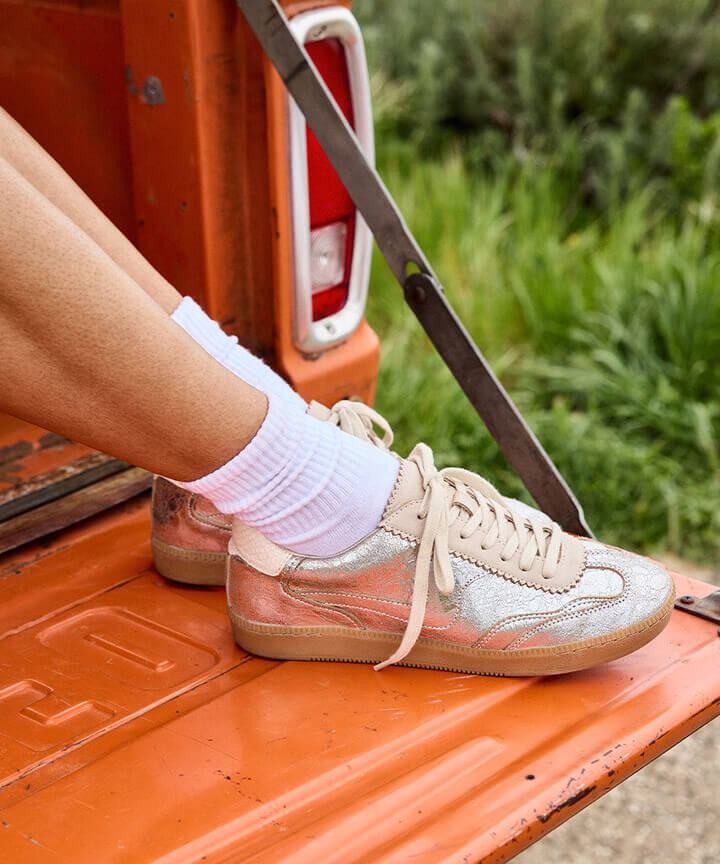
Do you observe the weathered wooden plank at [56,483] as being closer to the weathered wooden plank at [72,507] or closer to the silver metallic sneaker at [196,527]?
the weathered wooden plank at [72,507]

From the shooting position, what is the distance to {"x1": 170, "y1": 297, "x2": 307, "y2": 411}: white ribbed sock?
1.48 metres

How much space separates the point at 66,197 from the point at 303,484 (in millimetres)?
485

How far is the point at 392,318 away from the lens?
374 cm

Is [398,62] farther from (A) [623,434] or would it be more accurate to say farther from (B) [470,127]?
(A) [623,434]

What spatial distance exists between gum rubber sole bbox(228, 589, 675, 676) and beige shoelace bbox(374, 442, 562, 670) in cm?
3

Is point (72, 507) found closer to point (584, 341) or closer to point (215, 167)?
point (215, 167)

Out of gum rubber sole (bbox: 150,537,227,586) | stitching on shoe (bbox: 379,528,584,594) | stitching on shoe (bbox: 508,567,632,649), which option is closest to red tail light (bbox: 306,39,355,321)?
gum rubber sole (bbox: 150,537,227,586)

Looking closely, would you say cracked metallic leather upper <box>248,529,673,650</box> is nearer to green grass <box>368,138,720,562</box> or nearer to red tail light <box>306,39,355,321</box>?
red tail light <box>306,39,355,321</box>

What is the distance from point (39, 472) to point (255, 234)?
19.9 inches

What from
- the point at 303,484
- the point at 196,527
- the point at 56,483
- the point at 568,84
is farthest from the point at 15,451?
the point at 568,84

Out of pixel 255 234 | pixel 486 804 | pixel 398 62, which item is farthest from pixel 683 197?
pixel 486 804

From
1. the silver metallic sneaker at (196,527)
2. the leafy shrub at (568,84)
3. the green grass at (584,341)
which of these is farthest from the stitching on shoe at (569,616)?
the leafy shrub at (568,84)

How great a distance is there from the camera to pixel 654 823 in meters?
2.29

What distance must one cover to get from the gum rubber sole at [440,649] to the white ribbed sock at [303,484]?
113mm
